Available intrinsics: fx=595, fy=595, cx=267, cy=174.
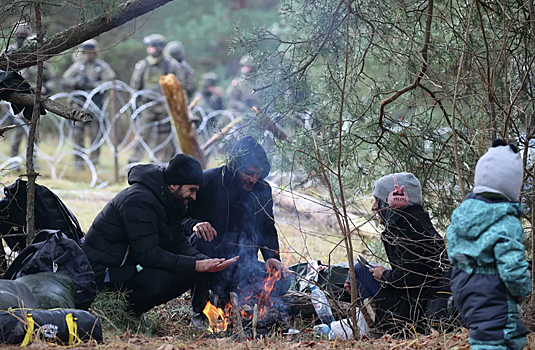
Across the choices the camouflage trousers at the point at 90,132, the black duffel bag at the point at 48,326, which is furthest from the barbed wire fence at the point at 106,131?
the black duffel bag at the point at 48,326

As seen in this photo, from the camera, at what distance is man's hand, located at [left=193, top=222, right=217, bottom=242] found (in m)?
6.13

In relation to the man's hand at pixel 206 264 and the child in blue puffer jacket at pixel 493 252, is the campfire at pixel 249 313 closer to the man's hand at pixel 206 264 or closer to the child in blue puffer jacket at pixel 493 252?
the man's hand at pixel 206 264

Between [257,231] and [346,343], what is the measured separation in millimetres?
2050

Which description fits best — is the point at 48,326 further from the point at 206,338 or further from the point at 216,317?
the point at 216,317

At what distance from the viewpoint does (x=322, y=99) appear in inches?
269

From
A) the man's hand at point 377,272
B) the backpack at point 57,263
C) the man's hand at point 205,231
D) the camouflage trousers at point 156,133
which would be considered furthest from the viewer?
the camouflage trousers at point 156,133

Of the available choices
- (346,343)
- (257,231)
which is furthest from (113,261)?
(346,343)

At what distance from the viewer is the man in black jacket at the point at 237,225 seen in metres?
5.94

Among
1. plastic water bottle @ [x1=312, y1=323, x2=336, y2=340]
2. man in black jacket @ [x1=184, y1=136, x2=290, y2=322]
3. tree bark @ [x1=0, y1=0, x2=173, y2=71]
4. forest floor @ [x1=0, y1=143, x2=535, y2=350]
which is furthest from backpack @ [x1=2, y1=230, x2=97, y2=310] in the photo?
plastic water bottle @ [x1=312, y1=323, x2=336, y2=340]

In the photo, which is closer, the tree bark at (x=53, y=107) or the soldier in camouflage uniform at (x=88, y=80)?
the tree bark at (x=53, y=107)

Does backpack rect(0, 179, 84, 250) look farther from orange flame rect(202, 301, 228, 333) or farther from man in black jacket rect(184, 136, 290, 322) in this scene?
orange flame rect(202, 301, 228, 333)

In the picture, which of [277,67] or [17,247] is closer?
[17,247]

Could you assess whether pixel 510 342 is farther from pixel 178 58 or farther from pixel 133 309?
Answer: pixel 178 58

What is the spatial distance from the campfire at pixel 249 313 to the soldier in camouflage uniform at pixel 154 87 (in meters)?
10.6
